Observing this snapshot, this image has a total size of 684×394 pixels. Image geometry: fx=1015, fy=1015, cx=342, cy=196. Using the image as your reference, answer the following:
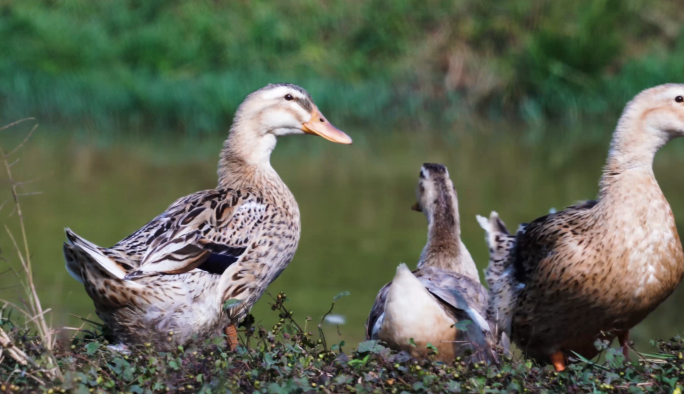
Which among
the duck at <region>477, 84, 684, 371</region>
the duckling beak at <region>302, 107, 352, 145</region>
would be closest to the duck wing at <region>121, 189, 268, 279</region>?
the duckling beak at <region>302, 107, 352, 145</region>

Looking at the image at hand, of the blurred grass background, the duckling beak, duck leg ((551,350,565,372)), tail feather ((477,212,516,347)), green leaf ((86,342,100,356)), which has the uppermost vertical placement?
the blurred grass background

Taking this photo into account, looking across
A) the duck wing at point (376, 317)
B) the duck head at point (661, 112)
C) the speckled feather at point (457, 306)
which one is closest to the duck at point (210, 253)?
the duck wing at point (376, 317)

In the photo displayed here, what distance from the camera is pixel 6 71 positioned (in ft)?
46.4

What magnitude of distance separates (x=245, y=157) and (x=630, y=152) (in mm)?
2236

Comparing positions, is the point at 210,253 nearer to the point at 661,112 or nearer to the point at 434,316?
the point at 434,316

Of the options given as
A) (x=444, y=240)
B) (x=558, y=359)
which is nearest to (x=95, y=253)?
(x=444, y=240)

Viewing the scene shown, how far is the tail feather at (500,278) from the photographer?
5707 millimetres

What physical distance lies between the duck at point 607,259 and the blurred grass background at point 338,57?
7.53 meters

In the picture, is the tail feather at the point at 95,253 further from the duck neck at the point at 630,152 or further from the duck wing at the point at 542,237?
the duck neck at the point at 630,152

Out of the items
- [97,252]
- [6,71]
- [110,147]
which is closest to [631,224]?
[97,252]

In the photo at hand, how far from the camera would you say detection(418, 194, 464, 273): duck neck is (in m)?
5.98

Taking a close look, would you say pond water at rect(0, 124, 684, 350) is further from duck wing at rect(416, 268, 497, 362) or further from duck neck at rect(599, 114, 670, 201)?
duck neck at rect(599, 114, 670, 201)

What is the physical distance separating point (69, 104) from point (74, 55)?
1.85 metres

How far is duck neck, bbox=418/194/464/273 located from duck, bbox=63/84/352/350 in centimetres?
82
